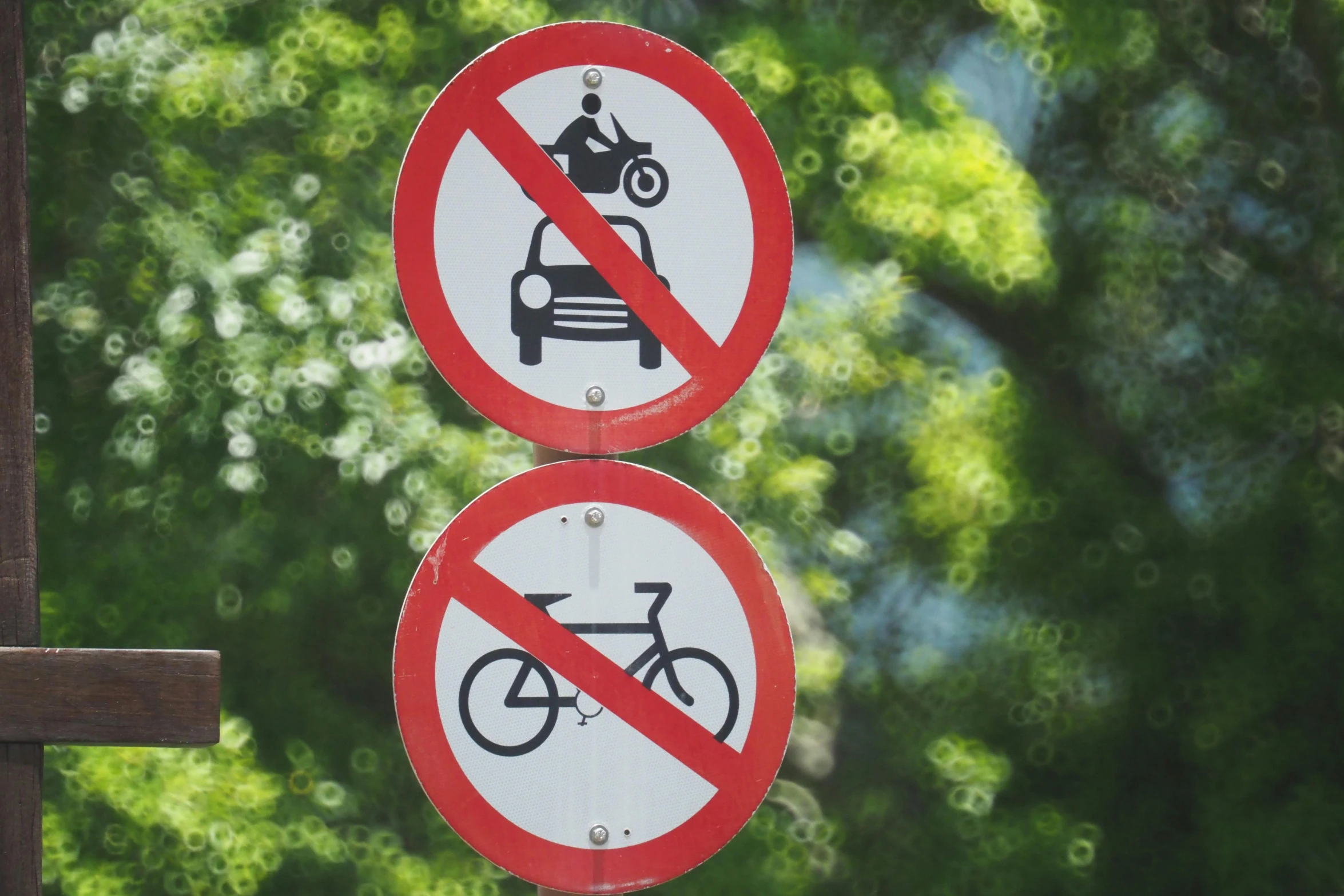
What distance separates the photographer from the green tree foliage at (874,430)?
4.89 metres

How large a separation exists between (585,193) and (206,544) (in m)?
4.06

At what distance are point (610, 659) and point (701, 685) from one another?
0.30ft

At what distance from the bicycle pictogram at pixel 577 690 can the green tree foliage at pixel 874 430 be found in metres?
3.55

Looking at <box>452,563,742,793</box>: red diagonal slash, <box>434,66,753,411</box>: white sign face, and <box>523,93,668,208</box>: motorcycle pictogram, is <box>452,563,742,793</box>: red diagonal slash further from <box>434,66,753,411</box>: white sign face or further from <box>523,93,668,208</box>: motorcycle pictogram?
<box>523,93,668,208</box>: motorcycle pictogram

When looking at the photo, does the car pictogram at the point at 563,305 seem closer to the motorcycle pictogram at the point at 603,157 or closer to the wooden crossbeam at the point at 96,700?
the motorcycle pictogram at the point at 603,157

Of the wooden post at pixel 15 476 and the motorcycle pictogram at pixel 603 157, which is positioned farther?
the wooden post at pixel 15 476

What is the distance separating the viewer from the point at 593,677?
1282 millimetres

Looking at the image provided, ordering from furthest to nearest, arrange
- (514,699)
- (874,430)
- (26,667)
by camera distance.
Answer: (874,430), (26,667), (514,699)

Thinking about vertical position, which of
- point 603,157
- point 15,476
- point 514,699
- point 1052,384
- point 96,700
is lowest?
point 1052,384

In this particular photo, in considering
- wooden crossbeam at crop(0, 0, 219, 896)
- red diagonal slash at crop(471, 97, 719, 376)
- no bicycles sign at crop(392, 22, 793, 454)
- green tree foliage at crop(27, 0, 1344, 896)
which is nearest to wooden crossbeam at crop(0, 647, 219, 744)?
wooden crossbeam at crop(0, 0, 219, 896)

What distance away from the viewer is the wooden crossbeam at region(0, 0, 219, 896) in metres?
1.54

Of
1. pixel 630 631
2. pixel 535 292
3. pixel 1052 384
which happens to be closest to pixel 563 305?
pixel 535 292

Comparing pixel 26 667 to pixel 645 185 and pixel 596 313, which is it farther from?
pixel 645 185

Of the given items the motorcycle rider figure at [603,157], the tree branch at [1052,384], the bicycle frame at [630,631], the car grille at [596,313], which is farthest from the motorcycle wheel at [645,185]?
the tree branch at [1052,384]
